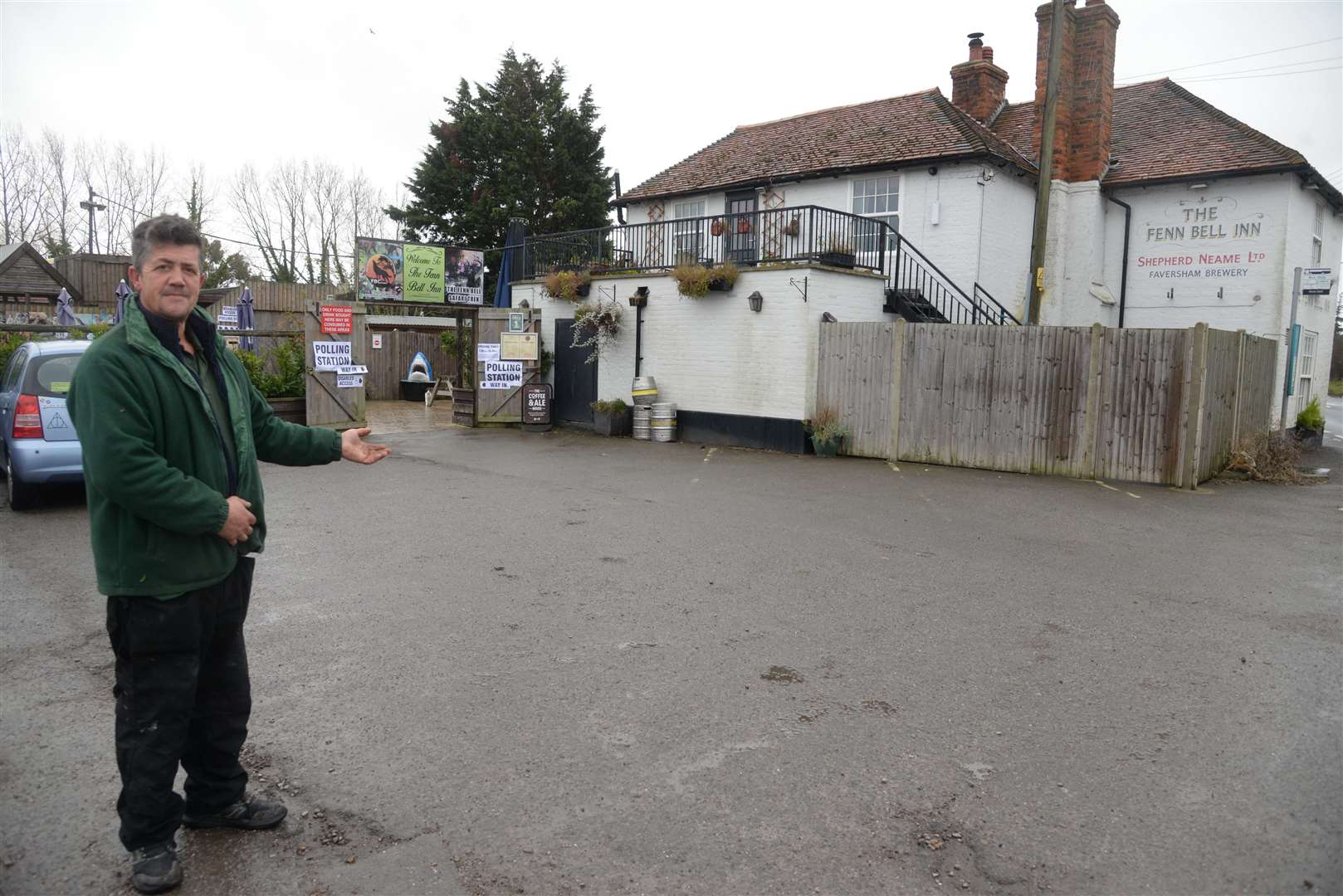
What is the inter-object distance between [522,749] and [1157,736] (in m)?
2.84

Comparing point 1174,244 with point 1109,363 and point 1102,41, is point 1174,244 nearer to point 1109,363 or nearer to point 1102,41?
point 1102,41

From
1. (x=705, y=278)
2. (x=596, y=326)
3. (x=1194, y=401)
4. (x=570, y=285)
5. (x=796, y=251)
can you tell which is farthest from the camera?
(x=570, y=285)

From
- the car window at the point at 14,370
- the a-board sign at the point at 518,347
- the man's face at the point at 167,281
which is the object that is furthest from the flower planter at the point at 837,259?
the man's face at the point at 167,281

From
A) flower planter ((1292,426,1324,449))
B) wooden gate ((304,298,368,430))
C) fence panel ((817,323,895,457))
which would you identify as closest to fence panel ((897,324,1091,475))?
fence panel ((817,323,895,457))

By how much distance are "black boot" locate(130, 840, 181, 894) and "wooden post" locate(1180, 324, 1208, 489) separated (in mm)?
12459

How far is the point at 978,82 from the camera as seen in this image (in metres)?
21.2

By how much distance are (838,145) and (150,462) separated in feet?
63.7

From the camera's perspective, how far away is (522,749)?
12.6ft

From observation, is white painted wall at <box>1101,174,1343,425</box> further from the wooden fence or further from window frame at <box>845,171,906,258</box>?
window frame at <box>845,171,906,258</box>

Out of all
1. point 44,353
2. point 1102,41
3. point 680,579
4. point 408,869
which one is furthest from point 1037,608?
point 1102,41

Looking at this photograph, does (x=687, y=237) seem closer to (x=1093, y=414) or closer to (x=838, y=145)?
(x=838, y=145)

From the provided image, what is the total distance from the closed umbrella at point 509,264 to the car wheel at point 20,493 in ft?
41.5

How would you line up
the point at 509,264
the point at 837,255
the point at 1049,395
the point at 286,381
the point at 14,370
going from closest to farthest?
the point at 14,370 < the point at 1049,395 < the point at 837,255 < the point at 286,381 < the point at 509,264

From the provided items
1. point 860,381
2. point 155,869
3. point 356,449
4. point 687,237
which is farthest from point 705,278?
point 155,869
